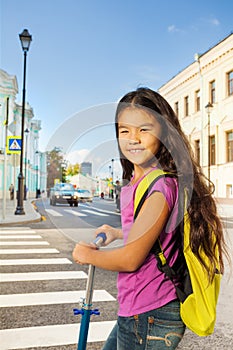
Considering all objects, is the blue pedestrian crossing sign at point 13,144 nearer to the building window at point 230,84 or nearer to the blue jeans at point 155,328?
the blue jeans at point 155,328

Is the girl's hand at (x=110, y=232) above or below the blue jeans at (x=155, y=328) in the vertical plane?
above

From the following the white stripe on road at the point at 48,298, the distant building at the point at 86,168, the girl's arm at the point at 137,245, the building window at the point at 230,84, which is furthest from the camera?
the building window at the point at 230,84

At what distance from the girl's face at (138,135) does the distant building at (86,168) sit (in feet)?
0.44

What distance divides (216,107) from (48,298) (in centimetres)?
2507

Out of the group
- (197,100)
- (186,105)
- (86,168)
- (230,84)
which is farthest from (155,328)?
(186,105)

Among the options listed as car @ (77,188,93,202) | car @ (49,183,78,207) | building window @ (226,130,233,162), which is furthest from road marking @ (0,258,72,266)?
building window @ (226,130,233,162)

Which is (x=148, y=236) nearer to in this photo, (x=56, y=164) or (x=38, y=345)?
(x=56, y=164)

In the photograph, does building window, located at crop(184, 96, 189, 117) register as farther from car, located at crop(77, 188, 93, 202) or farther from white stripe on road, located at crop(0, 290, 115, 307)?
car, located at crop(77, 188, 93, 202)

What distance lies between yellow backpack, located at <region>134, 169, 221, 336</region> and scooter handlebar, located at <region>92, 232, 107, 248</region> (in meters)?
0.18

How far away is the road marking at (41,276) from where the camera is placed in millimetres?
5734

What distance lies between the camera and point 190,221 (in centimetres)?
141

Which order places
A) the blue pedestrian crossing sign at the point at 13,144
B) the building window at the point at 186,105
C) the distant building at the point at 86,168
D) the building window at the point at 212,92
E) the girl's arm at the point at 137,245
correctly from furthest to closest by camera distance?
the building window at the point at 186,105 → the building window at the point at 212,92 → the blue pedestrian crossing sign at the point at 13,144 → the distant building at the point at 86,168 → the girl's arm at the point at 137,245

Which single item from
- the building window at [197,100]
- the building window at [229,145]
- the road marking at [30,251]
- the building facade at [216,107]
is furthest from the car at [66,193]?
the building window at [197,100]

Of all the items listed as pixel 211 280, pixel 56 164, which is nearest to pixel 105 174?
pixel 56 164
